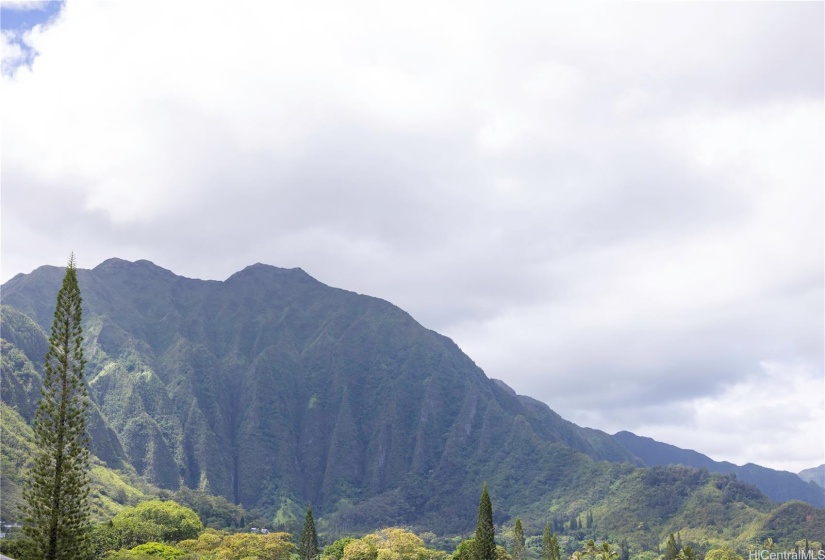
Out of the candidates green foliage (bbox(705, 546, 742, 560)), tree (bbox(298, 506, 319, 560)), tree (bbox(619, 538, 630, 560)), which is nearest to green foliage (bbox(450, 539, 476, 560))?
tree (bbox(298, 506, 319, 560))

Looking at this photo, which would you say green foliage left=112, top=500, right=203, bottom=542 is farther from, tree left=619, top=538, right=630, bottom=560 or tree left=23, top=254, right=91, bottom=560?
tree left=619, top=538, right=630, bottom=560

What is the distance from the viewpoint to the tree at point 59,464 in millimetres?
43875

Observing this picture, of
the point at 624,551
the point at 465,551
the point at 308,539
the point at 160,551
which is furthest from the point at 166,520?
the point at 624,551

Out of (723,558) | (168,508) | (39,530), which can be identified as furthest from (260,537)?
(39,530)

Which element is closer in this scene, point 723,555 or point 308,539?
point 308,539

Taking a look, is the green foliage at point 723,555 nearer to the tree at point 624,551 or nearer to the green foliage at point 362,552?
the green foliage at point 362,552

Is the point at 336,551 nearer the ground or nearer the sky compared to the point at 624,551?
nearer the sky

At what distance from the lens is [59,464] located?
4462cm

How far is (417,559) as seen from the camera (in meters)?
102

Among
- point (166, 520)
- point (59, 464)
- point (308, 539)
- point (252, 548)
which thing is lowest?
point (252, 548)

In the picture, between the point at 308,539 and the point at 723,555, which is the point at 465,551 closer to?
the point at 308,539

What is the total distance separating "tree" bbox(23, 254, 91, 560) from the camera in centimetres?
4388

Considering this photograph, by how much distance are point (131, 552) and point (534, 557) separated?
127919mm

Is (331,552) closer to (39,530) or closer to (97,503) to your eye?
(97,503)
